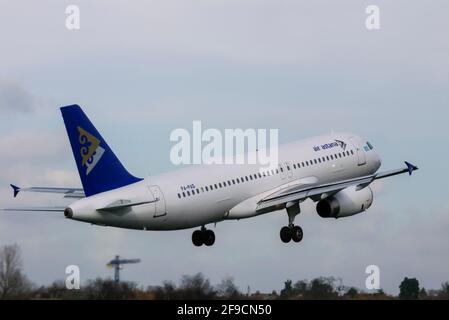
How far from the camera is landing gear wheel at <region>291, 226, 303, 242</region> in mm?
74875

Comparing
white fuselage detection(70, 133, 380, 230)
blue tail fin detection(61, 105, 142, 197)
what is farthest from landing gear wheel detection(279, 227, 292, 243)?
blue tail fin detection(61, 105, 142, 197)

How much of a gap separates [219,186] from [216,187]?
37cm

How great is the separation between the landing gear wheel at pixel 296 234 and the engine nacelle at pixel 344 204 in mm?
2580

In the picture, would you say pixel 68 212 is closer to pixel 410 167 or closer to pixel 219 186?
pixel 219 186

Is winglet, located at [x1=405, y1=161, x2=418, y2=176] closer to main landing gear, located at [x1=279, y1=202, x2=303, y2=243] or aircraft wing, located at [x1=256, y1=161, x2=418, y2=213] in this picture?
aircraft wing, located at [x1=256, y1=161, x2=418, y2=213]

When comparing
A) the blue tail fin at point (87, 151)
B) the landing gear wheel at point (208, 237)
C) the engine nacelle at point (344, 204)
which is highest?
the blue tail fin at point (87, 151)

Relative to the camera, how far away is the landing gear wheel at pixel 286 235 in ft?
246

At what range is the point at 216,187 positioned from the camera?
71.2 metres

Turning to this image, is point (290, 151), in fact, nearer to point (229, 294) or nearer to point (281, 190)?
point (281, 190)

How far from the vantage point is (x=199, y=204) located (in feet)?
230

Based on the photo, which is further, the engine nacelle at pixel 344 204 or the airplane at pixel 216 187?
the engine nacelle at pixel 344 204

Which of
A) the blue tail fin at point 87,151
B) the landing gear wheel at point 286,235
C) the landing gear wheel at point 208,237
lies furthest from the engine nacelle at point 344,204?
the blue tail fin at point 87,151

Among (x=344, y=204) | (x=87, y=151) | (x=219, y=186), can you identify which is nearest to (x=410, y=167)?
(x=344, y=204)

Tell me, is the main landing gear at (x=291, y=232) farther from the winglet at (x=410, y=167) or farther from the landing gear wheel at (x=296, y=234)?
the winglet at (x=410, y=167)
